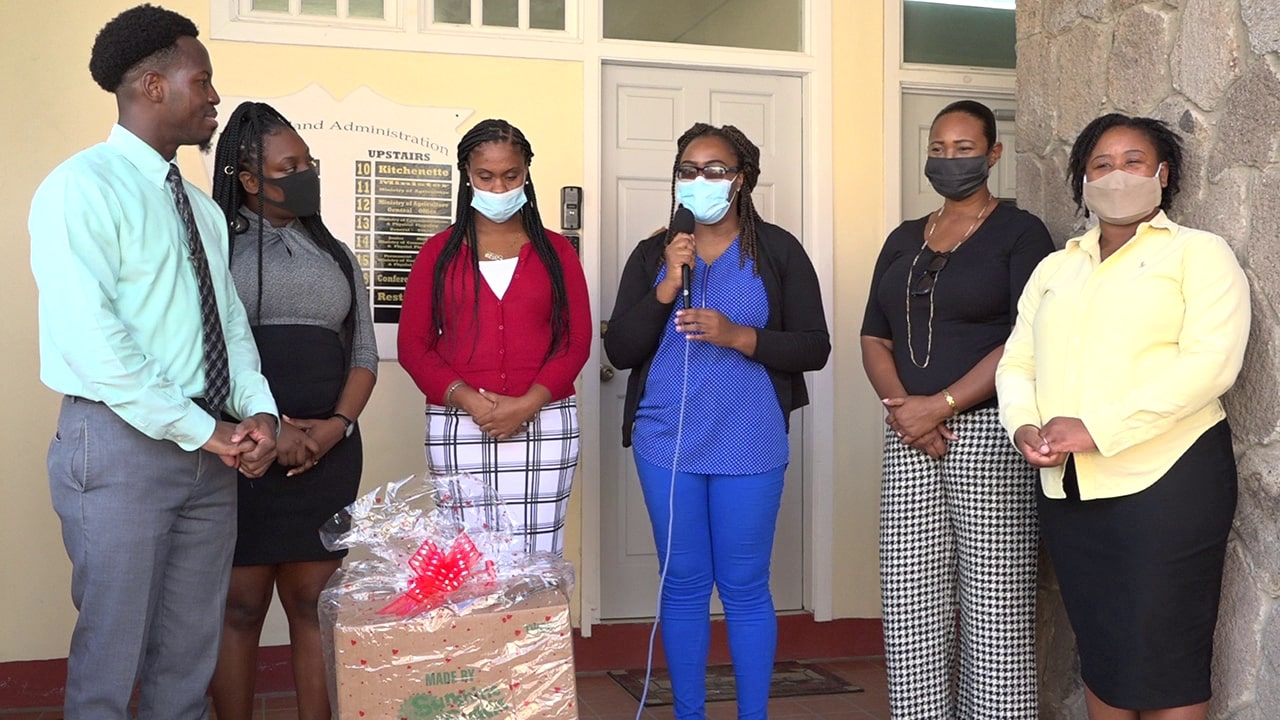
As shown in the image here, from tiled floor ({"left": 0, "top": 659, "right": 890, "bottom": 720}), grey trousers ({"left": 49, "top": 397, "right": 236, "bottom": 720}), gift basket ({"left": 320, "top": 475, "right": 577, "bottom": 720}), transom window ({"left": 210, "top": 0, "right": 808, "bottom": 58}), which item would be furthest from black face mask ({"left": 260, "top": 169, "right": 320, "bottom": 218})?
tiled floor ({"left": 0, "top": 659, "right": 890, "bottom": 720})

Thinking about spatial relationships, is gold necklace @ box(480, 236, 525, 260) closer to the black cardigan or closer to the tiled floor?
the black cardigan

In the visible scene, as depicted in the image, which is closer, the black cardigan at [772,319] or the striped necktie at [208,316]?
the striped necktie at [208,316]

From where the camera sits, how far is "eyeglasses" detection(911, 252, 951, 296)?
2979mm

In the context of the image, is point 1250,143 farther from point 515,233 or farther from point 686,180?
point 515,233

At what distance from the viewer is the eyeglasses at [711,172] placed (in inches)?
122

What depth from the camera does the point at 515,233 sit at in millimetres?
3195

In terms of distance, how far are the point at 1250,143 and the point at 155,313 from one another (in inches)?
92.4

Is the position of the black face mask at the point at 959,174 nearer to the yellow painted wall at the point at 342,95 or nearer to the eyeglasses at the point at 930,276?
the eyeglasses at the point at 930,276

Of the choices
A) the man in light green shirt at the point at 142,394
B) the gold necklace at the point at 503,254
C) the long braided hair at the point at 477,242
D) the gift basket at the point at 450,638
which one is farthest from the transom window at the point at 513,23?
the gift basket at the point at 450,638

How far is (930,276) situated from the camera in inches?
118

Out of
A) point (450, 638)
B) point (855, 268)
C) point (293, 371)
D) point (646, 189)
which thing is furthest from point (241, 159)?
point (855, 268)

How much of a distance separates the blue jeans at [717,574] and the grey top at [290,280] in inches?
35.1

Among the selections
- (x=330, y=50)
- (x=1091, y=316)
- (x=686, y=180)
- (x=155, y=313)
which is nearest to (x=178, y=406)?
(x=155, y=313)

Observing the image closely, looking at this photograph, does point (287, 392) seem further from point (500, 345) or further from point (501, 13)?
point (501, 13)
